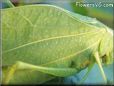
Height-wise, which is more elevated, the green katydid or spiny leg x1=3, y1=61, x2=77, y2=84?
the green katydid

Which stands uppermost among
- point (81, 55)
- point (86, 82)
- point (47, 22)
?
point (47, 22)

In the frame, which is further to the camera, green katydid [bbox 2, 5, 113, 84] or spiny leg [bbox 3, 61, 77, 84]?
green katydid [bbox 2, 5, 113, 84]

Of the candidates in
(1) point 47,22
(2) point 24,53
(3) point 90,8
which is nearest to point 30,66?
(2) point 24,53

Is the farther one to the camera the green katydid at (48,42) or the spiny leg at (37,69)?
the green katydid at (48,42)

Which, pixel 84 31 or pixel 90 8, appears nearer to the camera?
pixel 84 31

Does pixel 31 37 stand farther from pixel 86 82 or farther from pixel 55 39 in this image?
pixel 86 82

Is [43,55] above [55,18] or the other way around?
the other way around

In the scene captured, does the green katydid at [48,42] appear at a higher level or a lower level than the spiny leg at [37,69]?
higher

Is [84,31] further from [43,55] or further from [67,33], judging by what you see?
[43,55]
